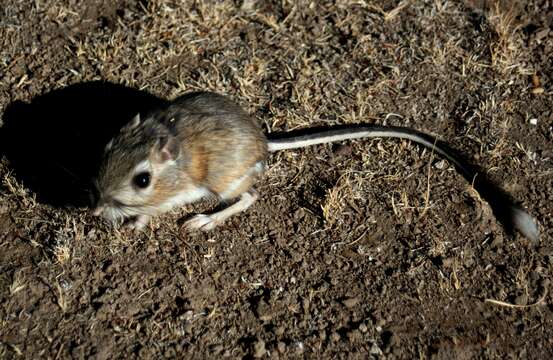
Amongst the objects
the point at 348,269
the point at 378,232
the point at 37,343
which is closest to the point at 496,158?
the point at 378,232

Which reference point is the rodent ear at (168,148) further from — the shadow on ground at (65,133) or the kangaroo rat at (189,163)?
the shadow on ground at (65,133)

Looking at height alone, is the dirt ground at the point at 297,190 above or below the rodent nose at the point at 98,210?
below

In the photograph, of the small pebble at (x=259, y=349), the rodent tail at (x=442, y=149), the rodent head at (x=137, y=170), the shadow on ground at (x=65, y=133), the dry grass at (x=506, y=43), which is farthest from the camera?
the dry grass at (x=506, y=43)

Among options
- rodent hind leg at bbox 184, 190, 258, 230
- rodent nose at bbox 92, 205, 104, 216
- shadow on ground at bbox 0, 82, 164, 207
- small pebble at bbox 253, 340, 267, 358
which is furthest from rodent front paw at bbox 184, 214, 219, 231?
small pebble at bbox 253, 340, 267, 358

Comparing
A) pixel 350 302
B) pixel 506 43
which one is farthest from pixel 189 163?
pixel 506 43

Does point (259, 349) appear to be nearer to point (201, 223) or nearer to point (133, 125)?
point (201, 223)

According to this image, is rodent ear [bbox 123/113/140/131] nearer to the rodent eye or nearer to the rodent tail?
the rodent eye

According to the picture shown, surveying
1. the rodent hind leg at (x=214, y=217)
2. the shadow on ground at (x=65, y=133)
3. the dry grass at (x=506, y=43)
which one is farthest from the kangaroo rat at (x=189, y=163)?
the dry grass at (x=506, y=43)

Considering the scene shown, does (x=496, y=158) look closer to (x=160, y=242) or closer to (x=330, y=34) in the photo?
(x=330, y=34)
